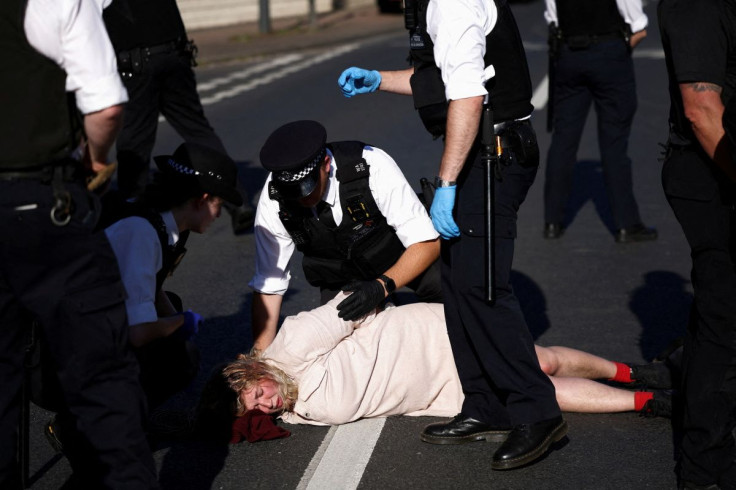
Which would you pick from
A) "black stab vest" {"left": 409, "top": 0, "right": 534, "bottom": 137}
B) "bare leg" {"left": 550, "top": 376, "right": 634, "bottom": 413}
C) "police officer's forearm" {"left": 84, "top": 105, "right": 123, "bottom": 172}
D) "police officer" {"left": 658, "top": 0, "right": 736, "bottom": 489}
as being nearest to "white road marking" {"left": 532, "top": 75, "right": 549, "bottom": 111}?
"bare leg" {"left": 550, "top": 376, "right": 634, "bottom": 413}

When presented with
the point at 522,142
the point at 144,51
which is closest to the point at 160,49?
the point at 144,51

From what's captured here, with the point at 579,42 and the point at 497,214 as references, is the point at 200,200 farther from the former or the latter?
the point at 579,42

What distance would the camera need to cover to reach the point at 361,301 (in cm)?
480

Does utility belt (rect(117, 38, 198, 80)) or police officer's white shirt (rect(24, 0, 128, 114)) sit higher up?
police officer's white shirt (rect(24, 0, 128, 114))

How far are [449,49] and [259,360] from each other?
1544mm

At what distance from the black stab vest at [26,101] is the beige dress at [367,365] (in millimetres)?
1763

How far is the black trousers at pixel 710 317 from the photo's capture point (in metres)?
3.88

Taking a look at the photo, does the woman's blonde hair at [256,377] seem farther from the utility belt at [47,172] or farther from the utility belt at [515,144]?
the utility belt at [47,172]

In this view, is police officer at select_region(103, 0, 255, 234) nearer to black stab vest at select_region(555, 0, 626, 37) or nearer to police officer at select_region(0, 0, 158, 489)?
black stab vest at select_region(555, 0, 626, 37)

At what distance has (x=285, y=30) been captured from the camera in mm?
25547

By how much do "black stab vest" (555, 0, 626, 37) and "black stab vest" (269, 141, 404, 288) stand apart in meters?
3.00

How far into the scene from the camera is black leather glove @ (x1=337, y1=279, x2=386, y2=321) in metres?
4.79

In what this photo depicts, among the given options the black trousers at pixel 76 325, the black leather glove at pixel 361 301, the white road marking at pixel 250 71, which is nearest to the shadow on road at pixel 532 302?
the black leather glove at pixel 361 301

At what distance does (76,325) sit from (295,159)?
1633 mm
